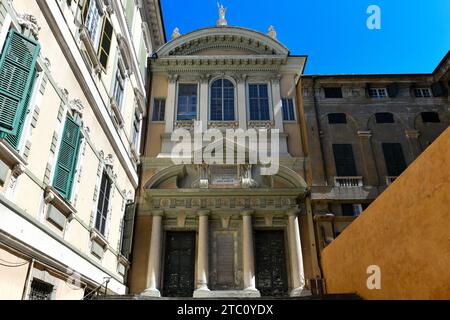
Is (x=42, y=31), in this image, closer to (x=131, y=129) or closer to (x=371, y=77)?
(x=131, y=129)

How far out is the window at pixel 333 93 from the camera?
630 inches

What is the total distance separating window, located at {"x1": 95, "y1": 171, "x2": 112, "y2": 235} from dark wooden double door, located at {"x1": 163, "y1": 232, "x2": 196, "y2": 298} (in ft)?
12.2

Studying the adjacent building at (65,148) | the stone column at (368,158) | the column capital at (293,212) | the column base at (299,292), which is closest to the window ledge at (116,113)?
the adjacent building at (65,148)

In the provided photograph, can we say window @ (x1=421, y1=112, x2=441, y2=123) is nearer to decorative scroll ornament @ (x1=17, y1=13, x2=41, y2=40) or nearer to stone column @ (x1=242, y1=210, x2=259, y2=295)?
stone column @ (x1=242, y1=210, x2=259, y2=295)

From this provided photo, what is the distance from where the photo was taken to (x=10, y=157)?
5715mm

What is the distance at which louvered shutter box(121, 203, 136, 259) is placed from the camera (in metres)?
12.1

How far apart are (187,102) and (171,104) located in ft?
2.52

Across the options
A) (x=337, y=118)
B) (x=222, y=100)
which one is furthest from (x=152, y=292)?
(x=337, y=118)

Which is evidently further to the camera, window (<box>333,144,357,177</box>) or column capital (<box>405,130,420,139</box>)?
column capital (<box>405,130,420,139</box>)

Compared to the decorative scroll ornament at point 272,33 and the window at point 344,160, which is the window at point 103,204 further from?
the decorative scroll ornament at point 272,33

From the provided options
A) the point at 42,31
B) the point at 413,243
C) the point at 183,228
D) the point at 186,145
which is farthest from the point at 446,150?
the point at 186,145

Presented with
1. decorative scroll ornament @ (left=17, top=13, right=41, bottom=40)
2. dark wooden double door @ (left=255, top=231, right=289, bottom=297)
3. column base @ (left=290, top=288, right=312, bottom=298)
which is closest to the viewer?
decorative scroll ornament @ (left=17, top=13, right=41, bottom=40)

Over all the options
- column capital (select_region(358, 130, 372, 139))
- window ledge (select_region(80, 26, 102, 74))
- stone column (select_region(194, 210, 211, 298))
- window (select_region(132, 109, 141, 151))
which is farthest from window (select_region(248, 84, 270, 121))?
window ledge (select_region(80, 26, 102, 74))

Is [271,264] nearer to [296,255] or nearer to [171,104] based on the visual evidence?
[296,255]
